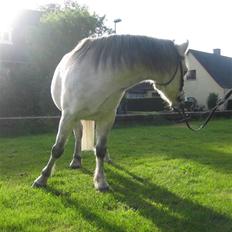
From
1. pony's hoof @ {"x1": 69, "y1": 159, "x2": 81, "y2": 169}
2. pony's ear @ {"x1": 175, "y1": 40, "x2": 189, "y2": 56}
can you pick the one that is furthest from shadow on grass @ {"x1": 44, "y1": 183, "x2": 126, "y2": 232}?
pony's ear @ {"x1": 175, "y1": 40, "x2": 189, "y2": 56}

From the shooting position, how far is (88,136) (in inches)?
284

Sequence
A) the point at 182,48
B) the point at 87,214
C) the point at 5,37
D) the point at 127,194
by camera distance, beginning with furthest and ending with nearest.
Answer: the point at 5,37 → the point at 127,194 → the point at 182,48 → the point at 87,214

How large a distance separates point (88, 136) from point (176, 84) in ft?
7.92

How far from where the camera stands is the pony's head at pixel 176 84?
204 inches

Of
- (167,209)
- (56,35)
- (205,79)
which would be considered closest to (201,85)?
(205,79)

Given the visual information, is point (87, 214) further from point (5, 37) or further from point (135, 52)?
point (5, 37)

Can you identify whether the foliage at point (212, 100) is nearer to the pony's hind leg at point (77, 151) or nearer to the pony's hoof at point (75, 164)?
the pony's hind leg at point (77, 151)

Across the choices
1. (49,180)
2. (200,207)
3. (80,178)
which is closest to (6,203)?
(49,180)

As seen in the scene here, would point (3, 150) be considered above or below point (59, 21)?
below

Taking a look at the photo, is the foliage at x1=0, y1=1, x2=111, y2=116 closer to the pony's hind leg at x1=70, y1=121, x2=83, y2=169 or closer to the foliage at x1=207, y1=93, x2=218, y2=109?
the pony's hind leg at x1=70, y1=121, x2=83, y2=169

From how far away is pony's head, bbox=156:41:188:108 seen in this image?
519 centimetres

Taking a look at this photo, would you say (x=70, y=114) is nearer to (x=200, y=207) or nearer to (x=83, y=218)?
(x=83, y=218)

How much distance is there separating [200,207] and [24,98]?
39.9ft

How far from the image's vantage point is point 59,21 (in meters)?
19.3
